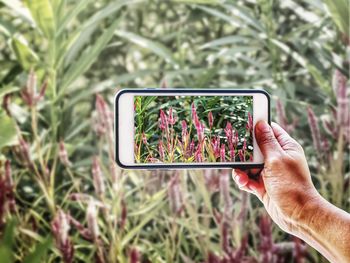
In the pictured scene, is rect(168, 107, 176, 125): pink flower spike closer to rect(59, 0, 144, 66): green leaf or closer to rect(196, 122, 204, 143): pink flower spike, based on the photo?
rect(196, 122, 204, 143): pink flower spike

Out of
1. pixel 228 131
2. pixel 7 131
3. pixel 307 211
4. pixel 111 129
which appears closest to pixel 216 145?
pixel 228 131

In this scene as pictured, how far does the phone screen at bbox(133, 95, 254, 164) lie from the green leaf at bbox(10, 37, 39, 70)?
48 cm

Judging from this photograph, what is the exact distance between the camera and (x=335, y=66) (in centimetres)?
120

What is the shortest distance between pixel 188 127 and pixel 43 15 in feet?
1.63

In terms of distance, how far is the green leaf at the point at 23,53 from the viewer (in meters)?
1.15

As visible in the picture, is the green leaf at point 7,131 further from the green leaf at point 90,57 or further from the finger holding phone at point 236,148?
the finger holding phone at point 236,148

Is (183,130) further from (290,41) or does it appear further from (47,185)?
Result: (290,41)

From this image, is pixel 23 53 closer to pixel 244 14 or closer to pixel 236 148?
pixel 244 14

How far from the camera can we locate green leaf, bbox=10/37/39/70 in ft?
3.78

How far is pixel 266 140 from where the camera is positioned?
0.64 meters

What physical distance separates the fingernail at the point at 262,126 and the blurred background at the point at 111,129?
10.5 inches

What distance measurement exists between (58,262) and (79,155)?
0.69 feet

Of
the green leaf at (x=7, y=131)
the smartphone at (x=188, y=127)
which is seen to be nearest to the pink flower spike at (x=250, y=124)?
the smartphone at (x=188, y=127)


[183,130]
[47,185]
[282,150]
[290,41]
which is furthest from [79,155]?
[282,150]
